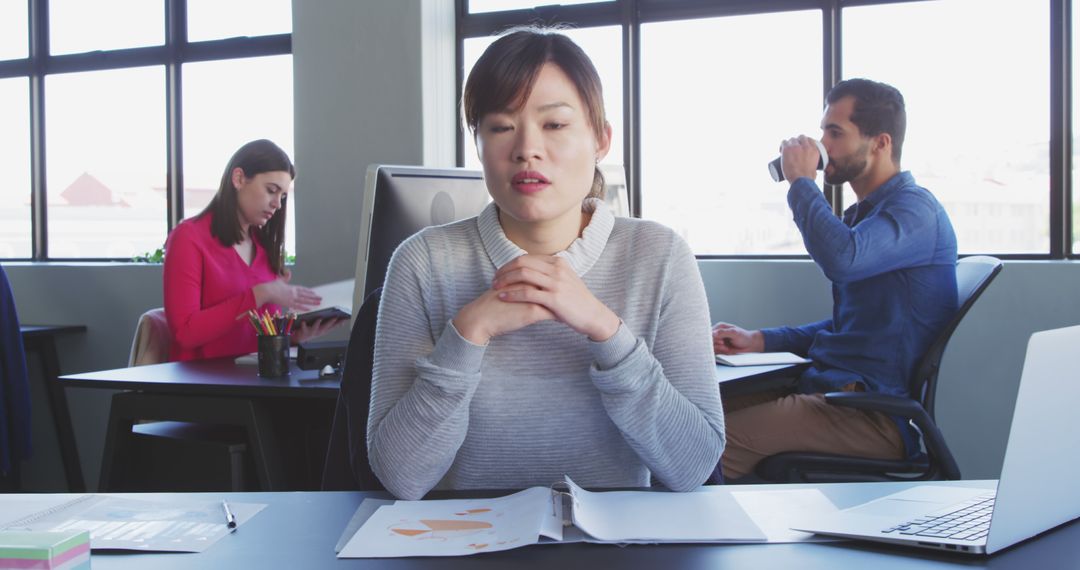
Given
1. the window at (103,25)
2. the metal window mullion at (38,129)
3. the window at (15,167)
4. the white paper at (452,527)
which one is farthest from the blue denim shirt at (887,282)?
the window at (15,167)

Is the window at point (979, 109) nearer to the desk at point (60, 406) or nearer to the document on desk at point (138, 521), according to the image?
the document on desk at point (138, 521)

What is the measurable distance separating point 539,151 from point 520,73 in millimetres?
111

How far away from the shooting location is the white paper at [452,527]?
0.87m

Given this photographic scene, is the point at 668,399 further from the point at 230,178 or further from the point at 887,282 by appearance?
the point at 230,178

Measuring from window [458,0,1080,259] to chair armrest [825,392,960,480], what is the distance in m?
1.46

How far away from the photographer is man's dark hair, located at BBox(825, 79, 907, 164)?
260cm

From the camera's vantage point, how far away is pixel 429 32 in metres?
3.73

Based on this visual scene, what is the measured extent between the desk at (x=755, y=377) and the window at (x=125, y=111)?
271 centimetres

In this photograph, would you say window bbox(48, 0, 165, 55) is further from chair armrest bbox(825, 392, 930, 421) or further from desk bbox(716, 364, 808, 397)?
chair armrest bbox(825, 392, 930, 421)

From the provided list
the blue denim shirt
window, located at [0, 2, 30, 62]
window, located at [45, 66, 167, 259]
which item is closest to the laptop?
the blue denim shirt

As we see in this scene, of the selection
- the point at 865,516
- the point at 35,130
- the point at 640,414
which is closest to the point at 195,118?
the point at 35,130

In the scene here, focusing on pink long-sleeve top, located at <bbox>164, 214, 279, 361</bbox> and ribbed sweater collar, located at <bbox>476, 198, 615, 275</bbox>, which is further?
pink long-sleeve top, located at <bbox>164, 214, 279, 361</bbox>

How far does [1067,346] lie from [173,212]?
4.30 metres

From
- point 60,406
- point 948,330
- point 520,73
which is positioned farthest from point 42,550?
point 60,406
